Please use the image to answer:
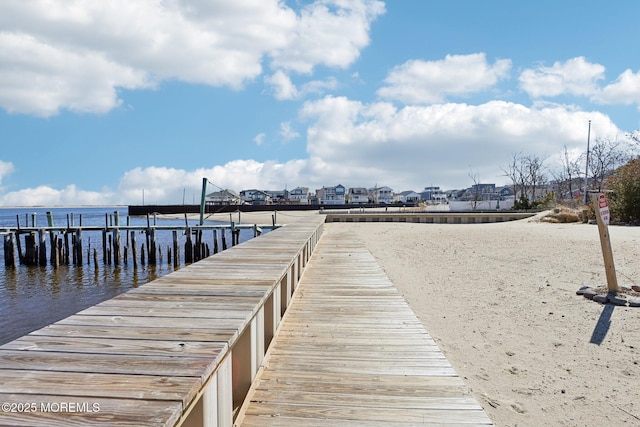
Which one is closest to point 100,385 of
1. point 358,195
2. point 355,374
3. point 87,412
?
point 87,412

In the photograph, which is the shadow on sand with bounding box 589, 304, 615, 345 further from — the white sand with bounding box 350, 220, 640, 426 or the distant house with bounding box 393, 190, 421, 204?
the distant house with bounding box 393, 190, 421, 204

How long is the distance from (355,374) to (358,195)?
353 ft

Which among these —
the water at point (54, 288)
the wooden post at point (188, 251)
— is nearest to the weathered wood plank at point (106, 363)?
the water at point (54, 288)

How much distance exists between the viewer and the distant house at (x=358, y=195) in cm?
10894

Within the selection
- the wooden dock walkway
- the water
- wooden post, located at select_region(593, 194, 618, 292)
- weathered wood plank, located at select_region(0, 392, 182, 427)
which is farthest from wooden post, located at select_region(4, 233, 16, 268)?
wooden post, located at select_region(593, 194, 618, 292)

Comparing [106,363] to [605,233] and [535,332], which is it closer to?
[535,332]

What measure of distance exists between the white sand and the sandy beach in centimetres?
1

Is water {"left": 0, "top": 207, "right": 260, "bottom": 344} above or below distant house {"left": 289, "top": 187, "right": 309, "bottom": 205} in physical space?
below

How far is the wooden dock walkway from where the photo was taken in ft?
8.27

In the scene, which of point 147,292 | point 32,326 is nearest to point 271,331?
point 147,292

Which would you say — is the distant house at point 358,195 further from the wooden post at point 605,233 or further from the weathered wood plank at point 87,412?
the weathered wood plank at point 87,412

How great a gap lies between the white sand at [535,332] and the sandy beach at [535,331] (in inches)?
0.5

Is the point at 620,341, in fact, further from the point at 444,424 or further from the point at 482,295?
the point at 444,424

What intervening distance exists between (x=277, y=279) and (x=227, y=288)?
536 millimetres
